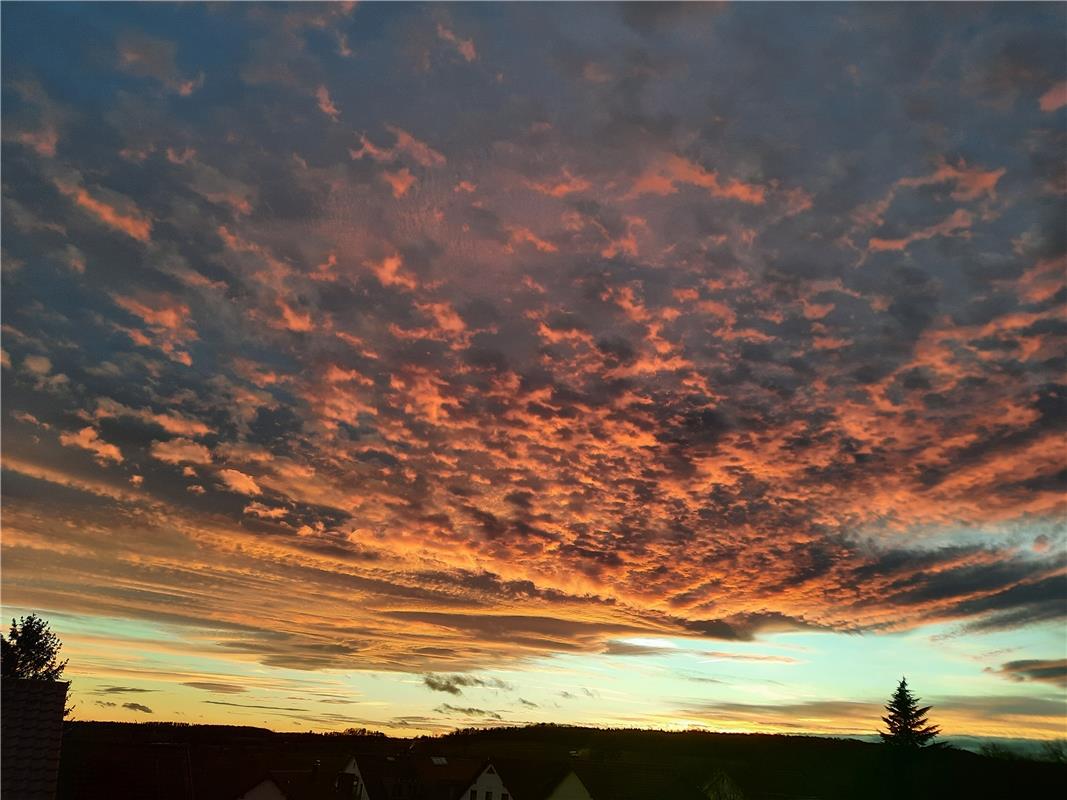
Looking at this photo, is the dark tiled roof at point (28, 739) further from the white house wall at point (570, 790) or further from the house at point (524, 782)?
the white house wall at point (570, 790)

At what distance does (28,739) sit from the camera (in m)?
15.5

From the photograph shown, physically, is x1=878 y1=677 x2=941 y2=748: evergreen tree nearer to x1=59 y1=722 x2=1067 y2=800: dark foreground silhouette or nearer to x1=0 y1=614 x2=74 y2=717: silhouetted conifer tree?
x1=59 y1=722 x2=1067 y2=800: dark foreground silhouette

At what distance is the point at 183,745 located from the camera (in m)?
55.1

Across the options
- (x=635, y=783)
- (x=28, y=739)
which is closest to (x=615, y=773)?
(x=635, y=783)

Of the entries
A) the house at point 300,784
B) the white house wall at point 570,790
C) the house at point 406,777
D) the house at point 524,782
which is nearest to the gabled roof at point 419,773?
the house at point 406,777

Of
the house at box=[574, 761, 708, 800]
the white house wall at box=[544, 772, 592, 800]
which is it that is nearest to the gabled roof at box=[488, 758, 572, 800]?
the white house wall at box=[544, 772, 592, 800]

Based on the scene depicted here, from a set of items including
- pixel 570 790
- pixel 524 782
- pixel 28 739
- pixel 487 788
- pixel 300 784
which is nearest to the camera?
pixel 28 739

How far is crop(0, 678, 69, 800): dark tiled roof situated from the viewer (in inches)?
598

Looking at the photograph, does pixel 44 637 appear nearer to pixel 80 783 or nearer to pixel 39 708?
pixel 80 783

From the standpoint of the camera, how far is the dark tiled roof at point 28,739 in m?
15.2

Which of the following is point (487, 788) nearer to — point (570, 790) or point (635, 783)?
point (570, 790)

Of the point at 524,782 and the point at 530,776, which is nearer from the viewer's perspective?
the point at 524,782

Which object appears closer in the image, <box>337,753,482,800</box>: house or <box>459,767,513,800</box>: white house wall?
<box>459,767,513,800</box>: white house wall

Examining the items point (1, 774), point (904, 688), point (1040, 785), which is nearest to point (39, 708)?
point (1, 774)
